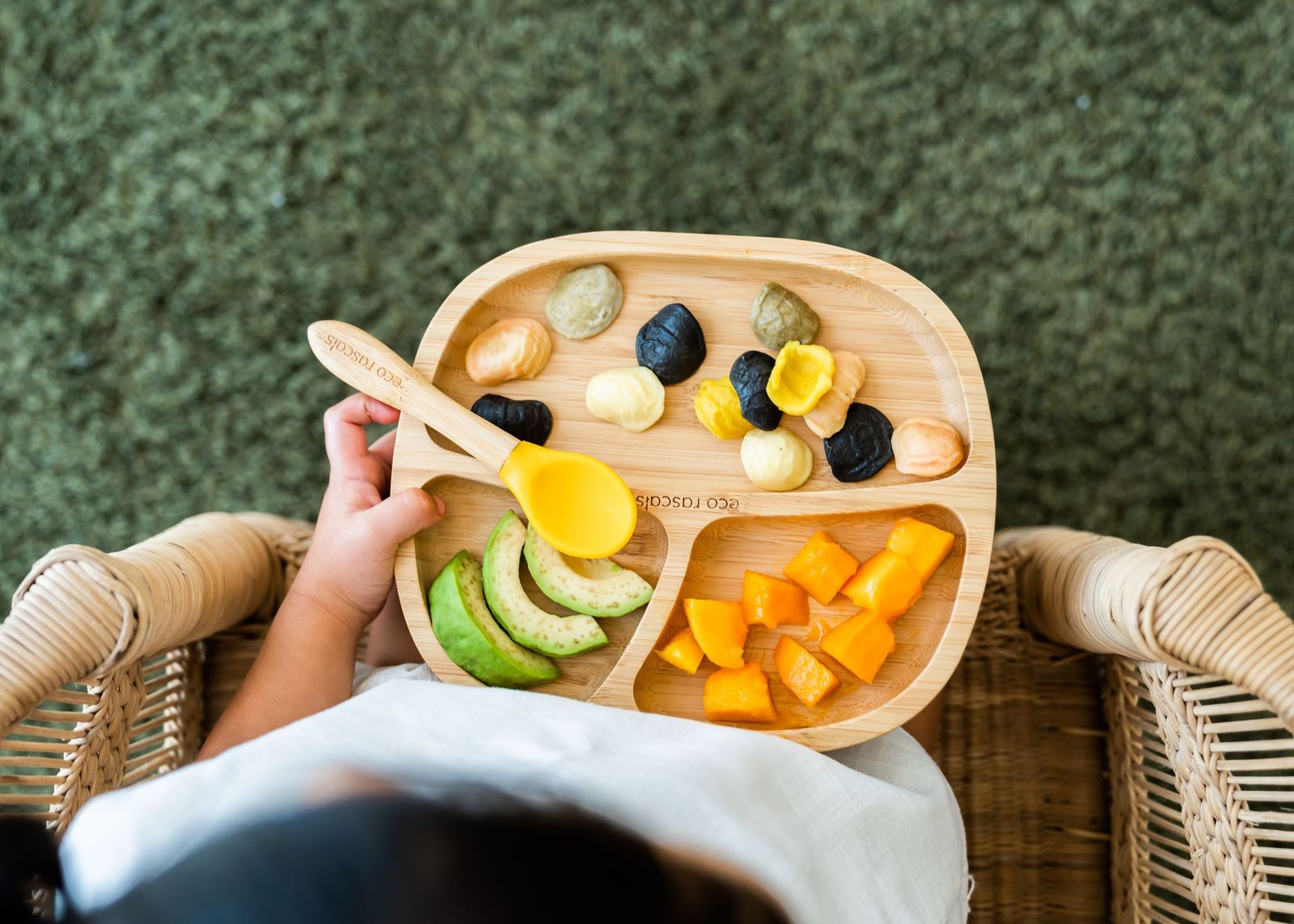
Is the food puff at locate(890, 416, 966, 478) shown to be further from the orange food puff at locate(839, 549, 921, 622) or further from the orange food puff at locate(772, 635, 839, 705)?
the orange food puff at locate(772, 635, 839, 705)

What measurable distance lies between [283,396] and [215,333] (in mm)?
132

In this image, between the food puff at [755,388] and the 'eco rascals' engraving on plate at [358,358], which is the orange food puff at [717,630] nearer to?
the food puff at [755,388]

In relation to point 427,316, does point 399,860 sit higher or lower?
lower

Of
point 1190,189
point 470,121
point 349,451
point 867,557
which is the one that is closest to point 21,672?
point 349,451

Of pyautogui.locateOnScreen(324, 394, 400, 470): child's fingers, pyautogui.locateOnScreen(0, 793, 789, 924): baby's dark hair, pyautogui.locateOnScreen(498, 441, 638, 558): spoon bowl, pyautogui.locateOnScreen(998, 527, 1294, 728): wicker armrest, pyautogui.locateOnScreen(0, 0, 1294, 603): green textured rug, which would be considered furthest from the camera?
pyautogui.locateOnScreen(0, 0, 1294, 603): green textured rug

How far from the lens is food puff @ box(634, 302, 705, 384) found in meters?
0.96

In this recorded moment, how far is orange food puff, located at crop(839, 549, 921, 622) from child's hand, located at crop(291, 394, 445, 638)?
0.43 meters

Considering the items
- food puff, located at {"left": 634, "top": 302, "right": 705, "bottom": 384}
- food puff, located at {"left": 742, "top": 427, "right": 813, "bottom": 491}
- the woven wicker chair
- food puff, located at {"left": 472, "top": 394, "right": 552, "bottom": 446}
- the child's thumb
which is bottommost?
the woven wicker chair

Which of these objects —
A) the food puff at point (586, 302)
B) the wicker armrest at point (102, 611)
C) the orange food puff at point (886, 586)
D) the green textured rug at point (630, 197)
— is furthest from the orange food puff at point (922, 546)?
the wicker armrest at point (102, 611)

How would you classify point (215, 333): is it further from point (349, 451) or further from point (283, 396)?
point (349, 451)

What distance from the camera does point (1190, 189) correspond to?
1386mm

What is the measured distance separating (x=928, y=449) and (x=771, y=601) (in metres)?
0.21

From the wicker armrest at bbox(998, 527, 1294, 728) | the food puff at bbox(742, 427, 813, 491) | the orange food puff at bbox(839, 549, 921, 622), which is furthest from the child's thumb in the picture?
the wicker armrest at bbox(998, 527, 1294, 728)

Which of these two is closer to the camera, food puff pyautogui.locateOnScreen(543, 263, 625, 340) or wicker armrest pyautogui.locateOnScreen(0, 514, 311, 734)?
wicker armrest pyautogui.locateOnScreen(0, 514, 311, 734)
